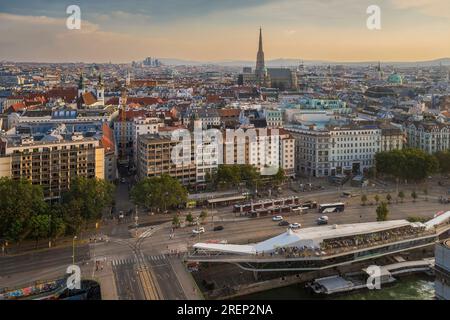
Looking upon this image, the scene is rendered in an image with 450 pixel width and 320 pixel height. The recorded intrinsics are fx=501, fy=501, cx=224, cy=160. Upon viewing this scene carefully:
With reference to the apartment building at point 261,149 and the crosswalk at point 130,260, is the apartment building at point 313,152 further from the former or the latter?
the crosswalk at point 130,260

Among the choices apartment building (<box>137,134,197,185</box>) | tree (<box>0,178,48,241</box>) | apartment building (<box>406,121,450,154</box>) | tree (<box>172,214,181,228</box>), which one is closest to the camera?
tree (<box>0,178,48,241</box>)

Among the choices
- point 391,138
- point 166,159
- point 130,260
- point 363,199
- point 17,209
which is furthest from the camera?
point 391,138

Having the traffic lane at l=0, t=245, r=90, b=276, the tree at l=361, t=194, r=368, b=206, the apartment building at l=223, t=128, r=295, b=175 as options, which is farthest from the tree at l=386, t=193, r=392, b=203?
the traffic lane at l=0, t=245, r=90, b=276

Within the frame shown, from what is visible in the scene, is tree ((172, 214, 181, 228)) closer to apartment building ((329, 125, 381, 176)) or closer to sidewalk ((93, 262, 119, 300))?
sidewalk ((93, 262, 119, 300))

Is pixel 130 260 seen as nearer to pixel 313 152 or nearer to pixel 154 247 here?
pixel 154 247

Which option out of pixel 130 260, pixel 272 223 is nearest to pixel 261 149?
pixel 272 223

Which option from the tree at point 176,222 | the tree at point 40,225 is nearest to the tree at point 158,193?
the tree at point 176,222
